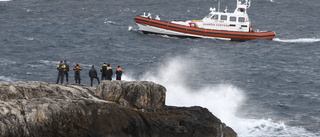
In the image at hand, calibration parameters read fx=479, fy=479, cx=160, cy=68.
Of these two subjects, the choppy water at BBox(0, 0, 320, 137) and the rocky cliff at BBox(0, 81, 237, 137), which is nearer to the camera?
the rocky cliff at BBox(0, 81, 237, 137)

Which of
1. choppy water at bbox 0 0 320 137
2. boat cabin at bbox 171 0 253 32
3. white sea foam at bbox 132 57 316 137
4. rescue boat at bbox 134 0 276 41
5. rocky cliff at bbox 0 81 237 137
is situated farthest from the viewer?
rescue boat at bbox 134 0 276 41

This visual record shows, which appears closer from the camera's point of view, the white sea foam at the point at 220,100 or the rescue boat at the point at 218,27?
the white sea foam at the point at 220,100

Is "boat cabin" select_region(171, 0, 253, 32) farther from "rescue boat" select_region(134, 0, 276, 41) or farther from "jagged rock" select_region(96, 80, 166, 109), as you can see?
"jagged rock" select_region(96, 80, 166, 109)

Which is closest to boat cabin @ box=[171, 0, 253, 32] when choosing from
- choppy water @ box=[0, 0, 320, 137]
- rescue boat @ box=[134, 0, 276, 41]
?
rescue boat @ box=[134, 0, 276, 41]

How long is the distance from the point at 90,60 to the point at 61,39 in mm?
11379

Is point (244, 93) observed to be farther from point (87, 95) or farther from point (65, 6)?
point (65, 6)

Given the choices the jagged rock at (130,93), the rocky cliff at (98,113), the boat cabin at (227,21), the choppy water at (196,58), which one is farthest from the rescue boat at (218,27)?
the jagged rock at (130,93)

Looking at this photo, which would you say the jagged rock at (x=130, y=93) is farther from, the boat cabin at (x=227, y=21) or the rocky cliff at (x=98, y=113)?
the boat cabin at (x=227, y=21)

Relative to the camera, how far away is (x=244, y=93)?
38188mm

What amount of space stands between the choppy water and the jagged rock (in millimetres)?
8771

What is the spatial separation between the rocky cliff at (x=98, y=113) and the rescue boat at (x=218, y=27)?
35625 millimetres

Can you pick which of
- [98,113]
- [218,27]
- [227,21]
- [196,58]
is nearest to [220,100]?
[196,58]

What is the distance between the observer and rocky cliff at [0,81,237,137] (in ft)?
63.5

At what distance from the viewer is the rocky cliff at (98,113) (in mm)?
19359
